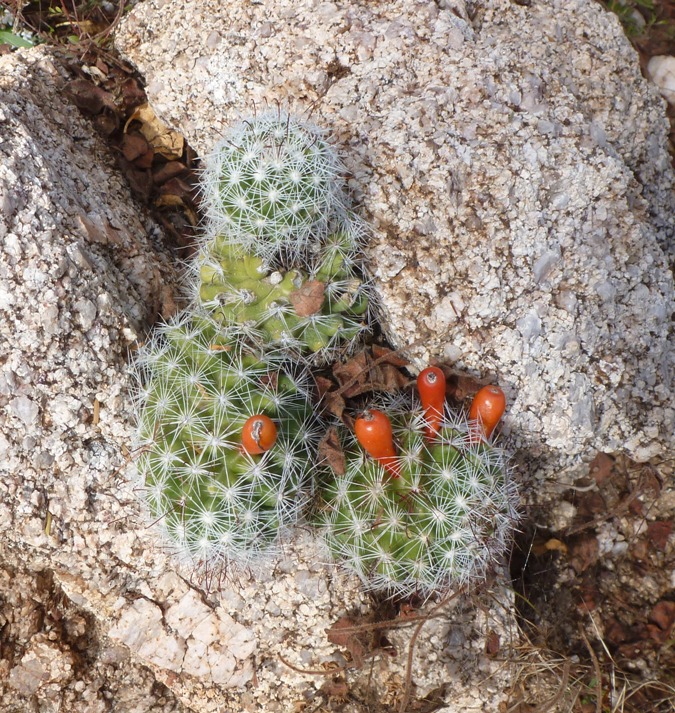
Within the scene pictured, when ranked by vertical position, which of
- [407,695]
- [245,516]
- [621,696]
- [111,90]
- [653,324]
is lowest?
[621,696]

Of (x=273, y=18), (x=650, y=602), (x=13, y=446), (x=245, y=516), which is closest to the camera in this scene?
(x=245, y=516)

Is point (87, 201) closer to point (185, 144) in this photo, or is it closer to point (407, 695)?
point (185, 144)

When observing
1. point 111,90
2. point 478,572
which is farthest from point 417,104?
point 478,572

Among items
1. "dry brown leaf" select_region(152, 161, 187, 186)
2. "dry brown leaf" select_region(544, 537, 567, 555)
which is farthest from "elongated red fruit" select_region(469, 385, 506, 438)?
"dry brown leaf" select_region(152, 161, 187, 186)

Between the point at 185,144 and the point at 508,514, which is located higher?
the point at 185,144

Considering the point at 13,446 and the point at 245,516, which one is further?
the point at 13,446

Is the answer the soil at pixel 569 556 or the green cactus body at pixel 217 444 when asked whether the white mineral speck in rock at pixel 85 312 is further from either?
the soil at pixel 569 556

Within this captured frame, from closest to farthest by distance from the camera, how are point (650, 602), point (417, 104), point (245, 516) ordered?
point (245, 516), point (417, 104), point (650, 602)

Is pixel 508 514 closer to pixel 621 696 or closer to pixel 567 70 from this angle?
pixel 621 696
